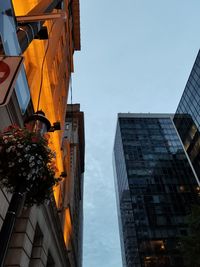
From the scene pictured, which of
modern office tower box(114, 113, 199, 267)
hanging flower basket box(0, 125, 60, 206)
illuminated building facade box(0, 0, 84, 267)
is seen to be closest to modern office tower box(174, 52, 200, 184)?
modern office tower box(114, 113, 199, 267)

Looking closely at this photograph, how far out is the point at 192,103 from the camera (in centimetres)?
5422

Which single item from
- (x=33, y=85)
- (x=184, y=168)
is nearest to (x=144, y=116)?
(x=184, y=168)

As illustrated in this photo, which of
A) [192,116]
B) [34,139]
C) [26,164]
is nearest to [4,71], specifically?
[34,139]

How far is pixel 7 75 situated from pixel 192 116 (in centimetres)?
5495

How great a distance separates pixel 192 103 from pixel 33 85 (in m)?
45.0

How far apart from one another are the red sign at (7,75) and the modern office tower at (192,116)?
Answer: 51489 millimetres

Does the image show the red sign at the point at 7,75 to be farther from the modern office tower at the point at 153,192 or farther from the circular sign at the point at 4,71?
the modern office tower at the point at 153,192

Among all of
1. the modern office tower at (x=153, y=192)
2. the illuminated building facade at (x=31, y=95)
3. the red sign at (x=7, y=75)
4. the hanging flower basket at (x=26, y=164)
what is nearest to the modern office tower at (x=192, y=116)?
the modern office tower at (x=153, y=192)

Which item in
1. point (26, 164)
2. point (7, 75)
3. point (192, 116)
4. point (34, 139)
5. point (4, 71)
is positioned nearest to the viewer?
point (7, 75)

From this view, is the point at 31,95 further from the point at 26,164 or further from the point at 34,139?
the point at 26,164

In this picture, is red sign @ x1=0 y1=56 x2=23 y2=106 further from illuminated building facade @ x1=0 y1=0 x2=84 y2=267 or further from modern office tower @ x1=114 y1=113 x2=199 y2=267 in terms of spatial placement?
modern office tower @ x1=114 y1=113 x2=199 y2=267

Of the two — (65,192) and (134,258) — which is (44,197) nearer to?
A: (65,192)

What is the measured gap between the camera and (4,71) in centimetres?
479

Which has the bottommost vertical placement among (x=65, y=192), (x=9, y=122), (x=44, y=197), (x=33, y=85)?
(x=44, y=197)
